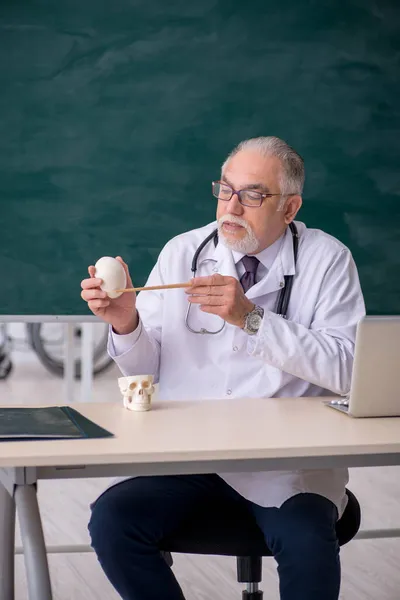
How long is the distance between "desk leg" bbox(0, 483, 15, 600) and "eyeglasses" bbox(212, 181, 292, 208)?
3.25ft

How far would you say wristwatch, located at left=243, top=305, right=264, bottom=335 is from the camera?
202cm

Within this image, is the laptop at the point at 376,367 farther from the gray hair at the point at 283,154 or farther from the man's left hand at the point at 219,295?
the gray hair at the point at 283,154

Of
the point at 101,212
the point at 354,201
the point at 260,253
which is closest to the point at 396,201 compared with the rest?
the point at 354,201

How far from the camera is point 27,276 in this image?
3.43 meters

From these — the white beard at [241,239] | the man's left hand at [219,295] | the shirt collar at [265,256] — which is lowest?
the man's left hand at [219,295]

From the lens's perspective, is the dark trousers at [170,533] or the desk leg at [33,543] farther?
the dark trousers at [170,533]

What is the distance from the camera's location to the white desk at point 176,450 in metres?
1.46

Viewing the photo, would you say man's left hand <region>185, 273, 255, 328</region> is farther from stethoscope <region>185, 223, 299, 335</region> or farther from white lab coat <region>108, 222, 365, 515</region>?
stethoscope <region>185, 223, 299, 335</region>

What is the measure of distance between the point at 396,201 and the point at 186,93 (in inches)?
39.2

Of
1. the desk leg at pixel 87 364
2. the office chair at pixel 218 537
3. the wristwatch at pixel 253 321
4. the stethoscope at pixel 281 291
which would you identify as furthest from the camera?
the desk leg at pixel 87 364

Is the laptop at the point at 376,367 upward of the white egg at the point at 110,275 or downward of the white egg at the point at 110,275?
downward

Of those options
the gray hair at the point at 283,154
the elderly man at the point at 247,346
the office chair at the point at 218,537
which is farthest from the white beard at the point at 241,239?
the office chair at the point at 218,537

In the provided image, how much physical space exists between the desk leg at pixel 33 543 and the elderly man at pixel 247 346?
13.8 inches

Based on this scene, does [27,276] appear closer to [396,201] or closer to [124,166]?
[124,166]
